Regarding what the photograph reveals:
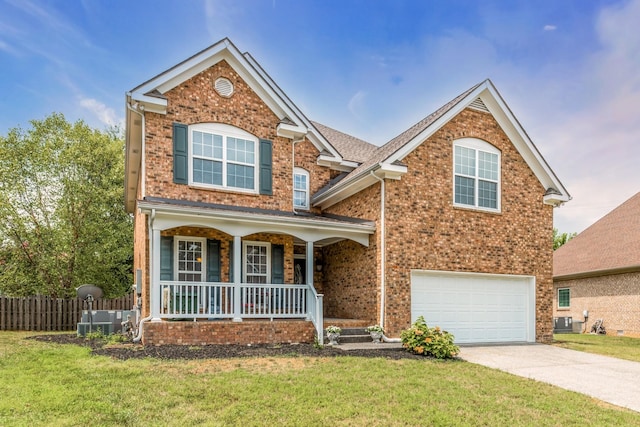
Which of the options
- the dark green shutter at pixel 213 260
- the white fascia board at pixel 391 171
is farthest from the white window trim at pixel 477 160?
the dark green shutter at pixel 213 260

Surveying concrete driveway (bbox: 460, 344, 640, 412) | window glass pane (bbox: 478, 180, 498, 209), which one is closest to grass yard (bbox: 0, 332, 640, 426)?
concrete driveway (bbox: 460, 344, 640, 412)

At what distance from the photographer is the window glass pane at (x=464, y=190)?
45.8 ft

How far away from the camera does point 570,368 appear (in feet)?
32.6

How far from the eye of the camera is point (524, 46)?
15.5 metres

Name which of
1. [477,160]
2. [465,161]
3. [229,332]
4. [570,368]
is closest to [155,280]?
[229,332]

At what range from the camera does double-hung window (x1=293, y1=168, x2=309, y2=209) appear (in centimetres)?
1638

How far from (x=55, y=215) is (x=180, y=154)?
15664 millimetres

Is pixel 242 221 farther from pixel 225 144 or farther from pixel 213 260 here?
pixel 225 144

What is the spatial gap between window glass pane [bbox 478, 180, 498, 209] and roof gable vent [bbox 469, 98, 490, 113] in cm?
232

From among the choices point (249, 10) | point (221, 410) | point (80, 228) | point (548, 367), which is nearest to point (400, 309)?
point (548, 367)

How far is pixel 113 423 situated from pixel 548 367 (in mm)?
8767

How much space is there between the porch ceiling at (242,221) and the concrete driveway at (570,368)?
4468 millimetres

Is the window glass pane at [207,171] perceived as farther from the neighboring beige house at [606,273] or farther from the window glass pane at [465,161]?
the neighboring beige house at [606,273]

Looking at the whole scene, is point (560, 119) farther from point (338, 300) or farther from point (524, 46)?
point (338, 300)
